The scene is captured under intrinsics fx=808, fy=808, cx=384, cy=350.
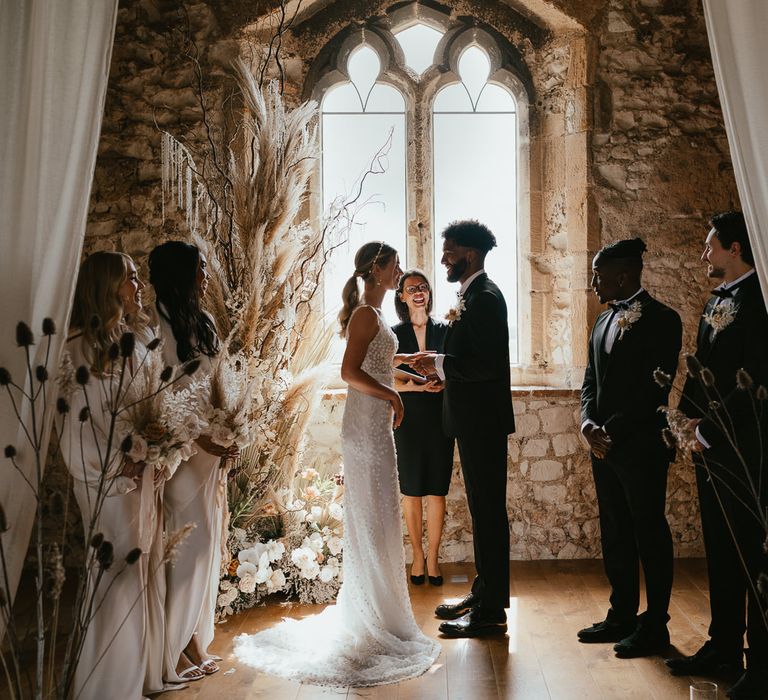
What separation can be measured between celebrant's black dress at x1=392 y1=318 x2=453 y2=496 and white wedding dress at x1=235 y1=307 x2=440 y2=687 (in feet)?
3.35

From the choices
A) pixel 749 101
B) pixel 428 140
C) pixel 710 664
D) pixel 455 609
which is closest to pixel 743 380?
pixel 749 101

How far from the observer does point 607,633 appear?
369 centimetres

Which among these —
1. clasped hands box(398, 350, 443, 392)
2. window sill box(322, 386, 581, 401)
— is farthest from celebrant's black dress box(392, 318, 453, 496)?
window sill box(322, 386, 581, 401)

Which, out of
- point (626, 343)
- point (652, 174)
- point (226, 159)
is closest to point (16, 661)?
point (626, 343)

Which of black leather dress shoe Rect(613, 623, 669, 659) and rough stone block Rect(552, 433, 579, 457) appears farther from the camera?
rough stone block Rect(552, 433, 579, 457)

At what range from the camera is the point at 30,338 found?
175 centimetres

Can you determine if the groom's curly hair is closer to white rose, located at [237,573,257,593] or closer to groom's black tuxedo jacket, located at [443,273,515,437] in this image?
groom's black tuxedo jacket, located at [443,273,515,437]

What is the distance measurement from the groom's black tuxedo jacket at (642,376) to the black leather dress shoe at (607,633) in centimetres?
82

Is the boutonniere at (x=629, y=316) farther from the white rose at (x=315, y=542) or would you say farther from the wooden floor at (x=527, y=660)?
the white rose at (x=315, y=542)

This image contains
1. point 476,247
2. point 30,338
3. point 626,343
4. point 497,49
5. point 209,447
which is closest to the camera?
point 30,338

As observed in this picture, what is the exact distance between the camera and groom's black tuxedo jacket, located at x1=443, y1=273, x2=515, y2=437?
3.83m

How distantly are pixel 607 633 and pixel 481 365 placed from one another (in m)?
1.35

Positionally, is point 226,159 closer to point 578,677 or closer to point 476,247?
point 476,247

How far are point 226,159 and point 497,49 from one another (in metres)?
2.10
